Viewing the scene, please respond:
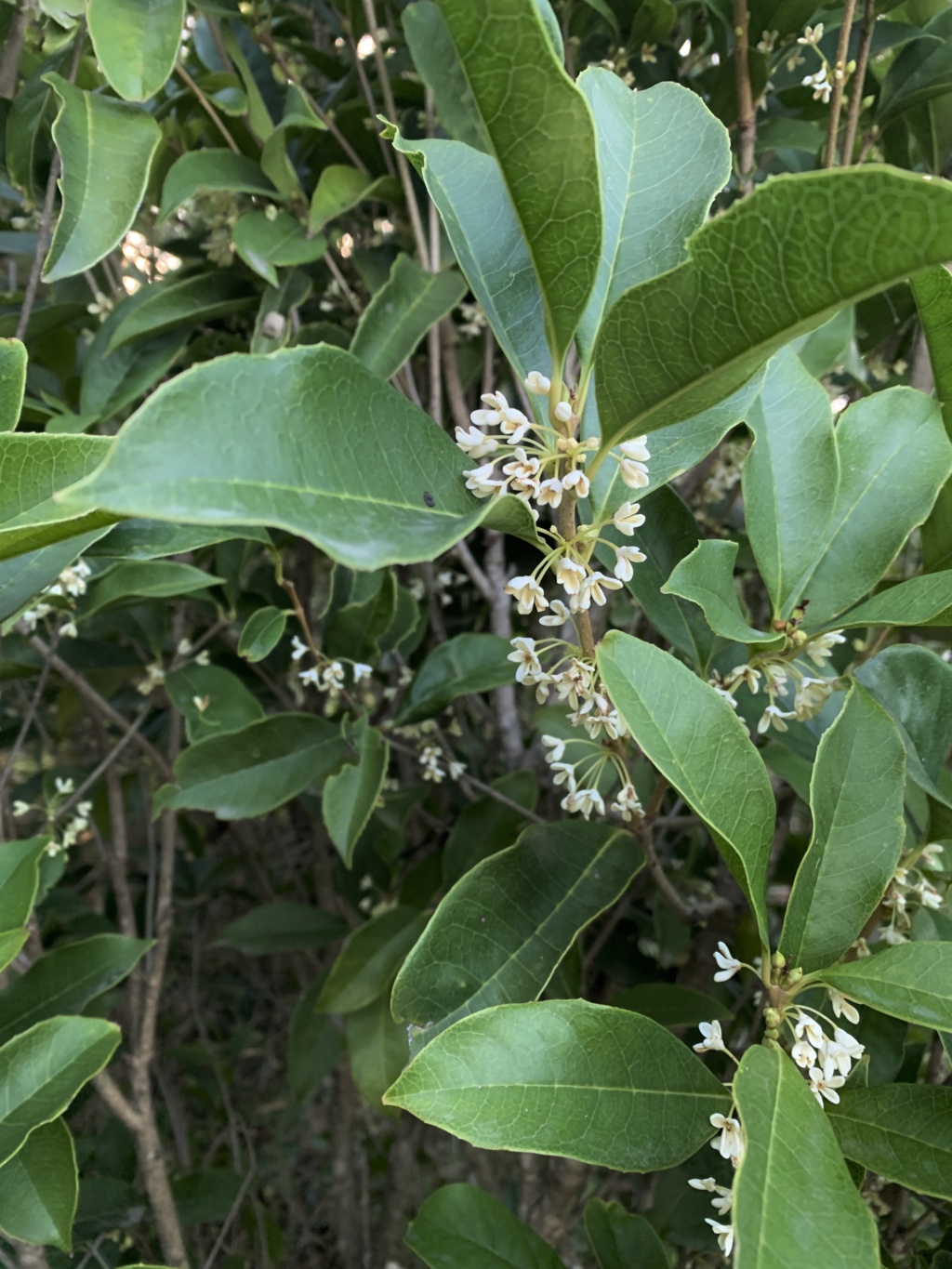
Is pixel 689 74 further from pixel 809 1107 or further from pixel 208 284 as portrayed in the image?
pixel 809 1107

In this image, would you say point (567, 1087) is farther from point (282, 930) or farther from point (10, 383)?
point (282, 930)

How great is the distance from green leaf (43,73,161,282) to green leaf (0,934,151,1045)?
655 mm

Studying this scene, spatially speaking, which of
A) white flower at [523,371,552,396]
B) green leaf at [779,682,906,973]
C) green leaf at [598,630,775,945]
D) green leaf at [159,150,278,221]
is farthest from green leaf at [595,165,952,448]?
green leaf at [159,150,278,221]

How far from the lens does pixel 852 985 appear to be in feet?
1.71

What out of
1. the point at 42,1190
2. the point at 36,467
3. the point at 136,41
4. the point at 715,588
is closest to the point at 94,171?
the point at 136,41

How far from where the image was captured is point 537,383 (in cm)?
49

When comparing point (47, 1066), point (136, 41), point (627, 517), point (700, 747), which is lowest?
point (47, 1066)

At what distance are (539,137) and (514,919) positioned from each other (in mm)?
527

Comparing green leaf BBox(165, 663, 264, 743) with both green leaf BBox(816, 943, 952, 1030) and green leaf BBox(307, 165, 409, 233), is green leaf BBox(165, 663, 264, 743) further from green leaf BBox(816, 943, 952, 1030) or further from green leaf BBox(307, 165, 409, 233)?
green leaf BBox(816, 943, 952, 1030)

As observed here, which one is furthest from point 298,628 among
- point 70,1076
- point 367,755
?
point 70,1076

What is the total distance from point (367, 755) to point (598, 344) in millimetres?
548

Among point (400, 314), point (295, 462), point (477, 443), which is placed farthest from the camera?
point (400, 314)

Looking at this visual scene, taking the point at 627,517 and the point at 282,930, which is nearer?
the point at 627,517

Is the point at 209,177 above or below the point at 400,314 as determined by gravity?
above
